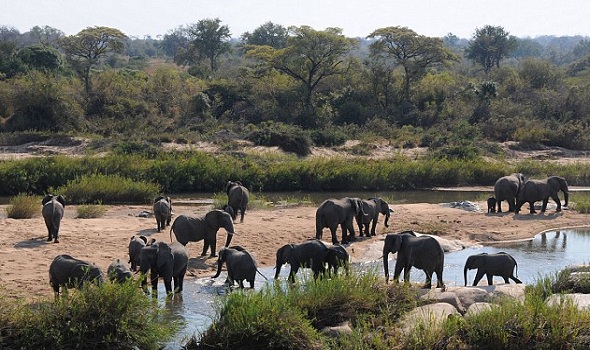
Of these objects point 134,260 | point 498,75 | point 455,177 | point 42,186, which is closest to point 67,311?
point 134,260

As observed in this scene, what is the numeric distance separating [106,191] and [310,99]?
2653 centimetres

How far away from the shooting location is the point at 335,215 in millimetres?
17094

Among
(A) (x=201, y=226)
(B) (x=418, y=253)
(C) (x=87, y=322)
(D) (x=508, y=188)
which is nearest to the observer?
(C) (x=87, y=322)

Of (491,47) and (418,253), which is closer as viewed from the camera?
(418,253)

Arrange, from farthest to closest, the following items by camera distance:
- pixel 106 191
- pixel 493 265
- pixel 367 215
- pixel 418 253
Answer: pixel 106 191 → pixel 367 215 → pixel 493 265 → pixel 418 253

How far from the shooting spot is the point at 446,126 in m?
46.1

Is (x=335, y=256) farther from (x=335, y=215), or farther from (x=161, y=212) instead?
(x=161, y=212)

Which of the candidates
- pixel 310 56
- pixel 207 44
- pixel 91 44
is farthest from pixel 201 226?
pixel 207 44

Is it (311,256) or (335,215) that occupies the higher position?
(335,215)

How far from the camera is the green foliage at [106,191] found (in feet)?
79.5

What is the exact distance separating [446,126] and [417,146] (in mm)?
6291

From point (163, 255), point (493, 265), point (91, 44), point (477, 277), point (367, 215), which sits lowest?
point (477, 277)

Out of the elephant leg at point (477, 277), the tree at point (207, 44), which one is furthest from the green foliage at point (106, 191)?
the tree at point (207, 44)

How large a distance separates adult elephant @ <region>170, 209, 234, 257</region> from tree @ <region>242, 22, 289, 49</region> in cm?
6439
